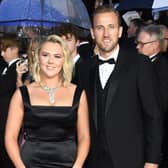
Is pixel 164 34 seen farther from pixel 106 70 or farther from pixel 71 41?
pixel 106 70

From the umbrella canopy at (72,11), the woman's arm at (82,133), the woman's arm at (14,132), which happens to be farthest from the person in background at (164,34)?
the woman's arm at (14,132)

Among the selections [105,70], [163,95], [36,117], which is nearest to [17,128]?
[36,117]

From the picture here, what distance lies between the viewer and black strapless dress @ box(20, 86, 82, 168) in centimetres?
448

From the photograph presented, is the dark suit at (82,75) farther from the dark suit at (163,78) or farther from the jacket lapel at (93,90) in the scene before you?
the dark suit at (163,78)

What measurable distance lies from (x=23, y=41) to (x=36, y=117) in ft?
9.44

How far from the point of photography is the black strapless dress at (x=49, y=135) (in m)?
4.48

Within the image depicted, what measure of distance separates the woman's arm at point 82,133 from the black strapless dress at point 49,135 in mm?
37

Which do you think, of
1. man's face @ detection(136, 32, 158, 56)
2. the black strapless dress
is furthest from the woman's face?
man's face @ detection(136, 32, 158, 56)

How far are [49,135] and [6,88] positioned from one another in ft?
5.39

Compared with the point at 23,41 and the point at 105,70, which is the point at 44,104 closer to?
the point at 105,70

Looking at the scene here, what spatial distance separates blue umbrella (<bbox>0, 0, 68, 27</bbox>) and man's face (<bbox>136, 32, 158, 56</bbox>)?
2.87 feet

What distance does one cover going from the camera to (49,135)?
4.50 metres

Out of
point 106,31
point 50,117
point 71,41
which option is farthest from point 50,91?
point 71,41

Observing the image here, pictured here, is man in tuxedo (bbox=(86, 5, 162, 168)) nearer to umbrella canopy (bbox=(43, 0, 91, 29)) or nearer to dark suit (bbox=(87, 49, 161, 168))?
dark suit (bbox=(87, 49, 161, 168))
